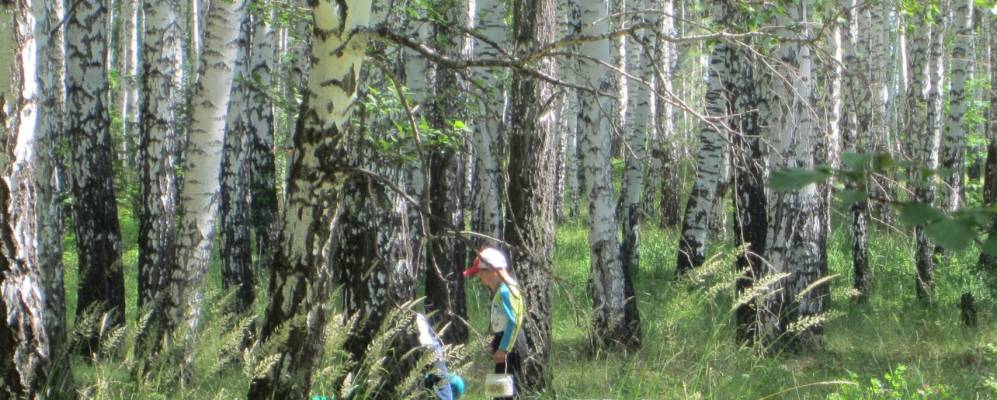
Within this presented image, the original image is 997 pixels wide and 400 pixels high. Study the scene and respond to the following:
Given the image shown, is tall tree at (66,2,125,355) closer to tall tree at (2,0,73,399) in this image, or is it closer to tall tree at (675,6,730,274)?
tall tree at (2,0,73,399)

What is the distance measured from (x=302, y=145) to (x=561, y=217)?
60.7 feet

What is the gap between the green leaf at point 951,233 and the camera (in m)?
1.79

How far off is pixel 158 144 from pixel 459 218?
371 centimetres

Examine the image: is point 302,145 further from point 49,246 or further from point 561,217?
point 561,217

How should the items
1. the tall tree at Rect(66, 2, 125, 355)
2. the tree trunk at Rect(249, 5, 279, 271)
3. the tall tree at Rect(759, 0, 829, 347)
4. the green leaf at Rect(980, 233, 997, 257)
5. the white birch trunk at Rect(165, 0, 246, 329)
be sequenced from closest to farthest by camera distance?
the green leaf at Rect(980, 233, 997, 257) < the white birch trunk at Rect(165, 0, 246, 329) < the tall tree at Rect(759, 0, 829, 347) < the tall tree at Rect(66, 2, 125, 355) < the tree trunk at Rect(249, 5, 279, 271)

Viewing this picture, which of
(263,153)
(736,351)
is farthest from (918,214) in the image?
(263,153)

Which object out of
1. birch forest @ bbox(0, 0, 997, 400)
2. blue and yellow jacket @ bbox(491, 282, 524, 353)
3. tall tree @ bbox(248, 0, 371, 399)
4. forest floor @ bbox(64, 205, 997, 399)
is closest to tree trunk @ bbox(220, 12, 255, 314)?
birch forest @ bbox(0, 0, 997, 400)

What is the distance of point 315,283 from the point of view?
3805 millimetres

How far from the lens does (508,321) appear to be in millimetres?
6023

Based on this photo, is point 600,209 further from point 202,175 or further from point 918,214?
point 918,214

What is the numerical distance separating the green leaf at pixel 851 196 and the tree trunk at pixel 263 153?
35.8ft

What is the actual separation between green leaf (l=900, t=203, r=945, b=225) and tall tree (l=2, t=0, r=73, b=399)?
3824 mm

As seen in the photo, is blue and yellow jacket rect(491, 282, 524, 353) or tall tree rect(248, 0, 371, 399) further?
blue and yellow jacket rect(491, 282, 524, 353)

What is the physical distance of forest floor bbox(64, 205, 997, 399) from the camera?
4555 mm
